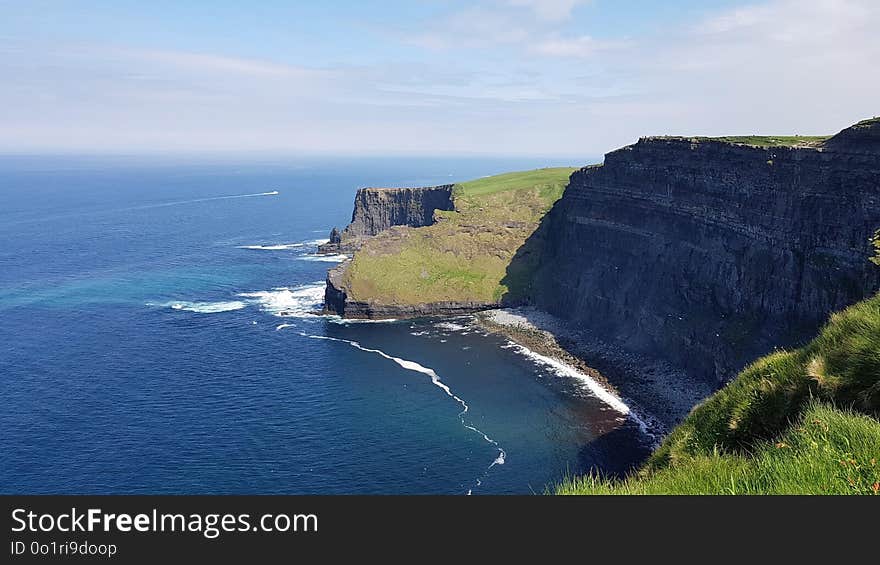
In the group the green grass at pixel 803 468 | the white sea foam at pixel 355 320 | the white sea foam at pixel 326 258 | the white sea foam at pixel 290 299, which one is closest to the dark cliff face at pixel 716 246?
the white sea foam at pixel 355 320

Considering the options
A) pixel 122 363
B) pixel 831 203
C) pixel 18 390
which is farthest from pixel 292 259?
pixel 831 203

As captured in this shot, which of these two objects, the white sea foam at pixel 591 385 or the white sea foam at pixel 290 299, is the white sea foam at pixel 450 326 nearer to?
the white sea foam at pixel 591 385

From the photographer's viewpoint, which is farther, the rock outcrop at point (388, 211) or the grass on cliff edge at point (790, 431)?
the rock outcrop at point (388, 211)

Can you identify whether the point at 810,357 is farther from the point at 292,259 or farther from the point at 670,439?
the point at 292,259

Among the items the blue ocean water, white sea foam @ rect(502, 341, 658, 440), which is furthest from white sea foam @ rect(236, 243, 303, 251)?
white sea foam @ rect(502, 341, 658, 440)

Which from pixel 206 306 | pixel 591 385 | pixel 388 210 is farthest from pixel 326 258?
pixel 591 385
